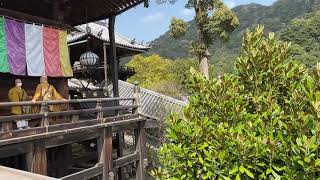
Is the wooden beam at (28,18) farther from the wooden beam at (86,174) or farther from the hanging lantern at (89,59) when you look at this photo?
the wooden beam at (86,174)

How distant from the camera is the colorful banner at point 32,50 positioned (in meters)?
9.59

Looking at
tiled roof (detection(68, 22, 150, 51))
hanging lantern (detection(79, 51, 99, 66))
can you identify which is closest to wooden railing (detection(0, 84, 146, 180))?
hanging lantern (detection(79, 51, 99, 66))

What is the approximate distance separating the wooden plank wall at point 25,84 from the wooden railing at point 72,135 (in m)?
1.68

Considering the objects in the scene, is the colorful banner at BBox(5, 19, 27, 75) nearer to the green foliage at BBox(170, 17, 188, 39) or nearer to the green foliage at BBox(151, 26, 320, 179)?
the green foliage at BBox(151, 26, 320, 179)

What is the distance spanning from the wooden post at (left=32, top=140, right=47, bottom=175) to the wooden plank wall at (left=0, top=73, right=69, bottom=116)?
95.8 inches

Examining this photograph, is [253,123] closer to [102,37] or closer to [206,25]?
[206,25]

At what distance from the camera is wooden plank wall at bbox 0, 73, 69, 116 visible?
10327mm

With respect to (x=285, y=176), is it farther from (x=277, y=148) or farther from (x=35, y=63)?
(x=35, y=63)

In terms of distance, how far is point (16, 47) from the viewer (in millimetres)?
9906

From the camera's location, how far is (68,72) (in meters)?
11.6

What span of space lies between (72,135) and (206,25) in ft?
38.4

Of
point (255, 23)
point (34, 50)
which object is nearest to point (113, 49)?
point (34, 50)

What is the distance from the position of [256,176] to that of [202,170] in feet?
1.66

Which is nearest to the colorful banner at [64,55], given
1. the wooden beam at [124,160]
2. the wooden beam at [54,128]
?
the wooden beam at [54,128]
